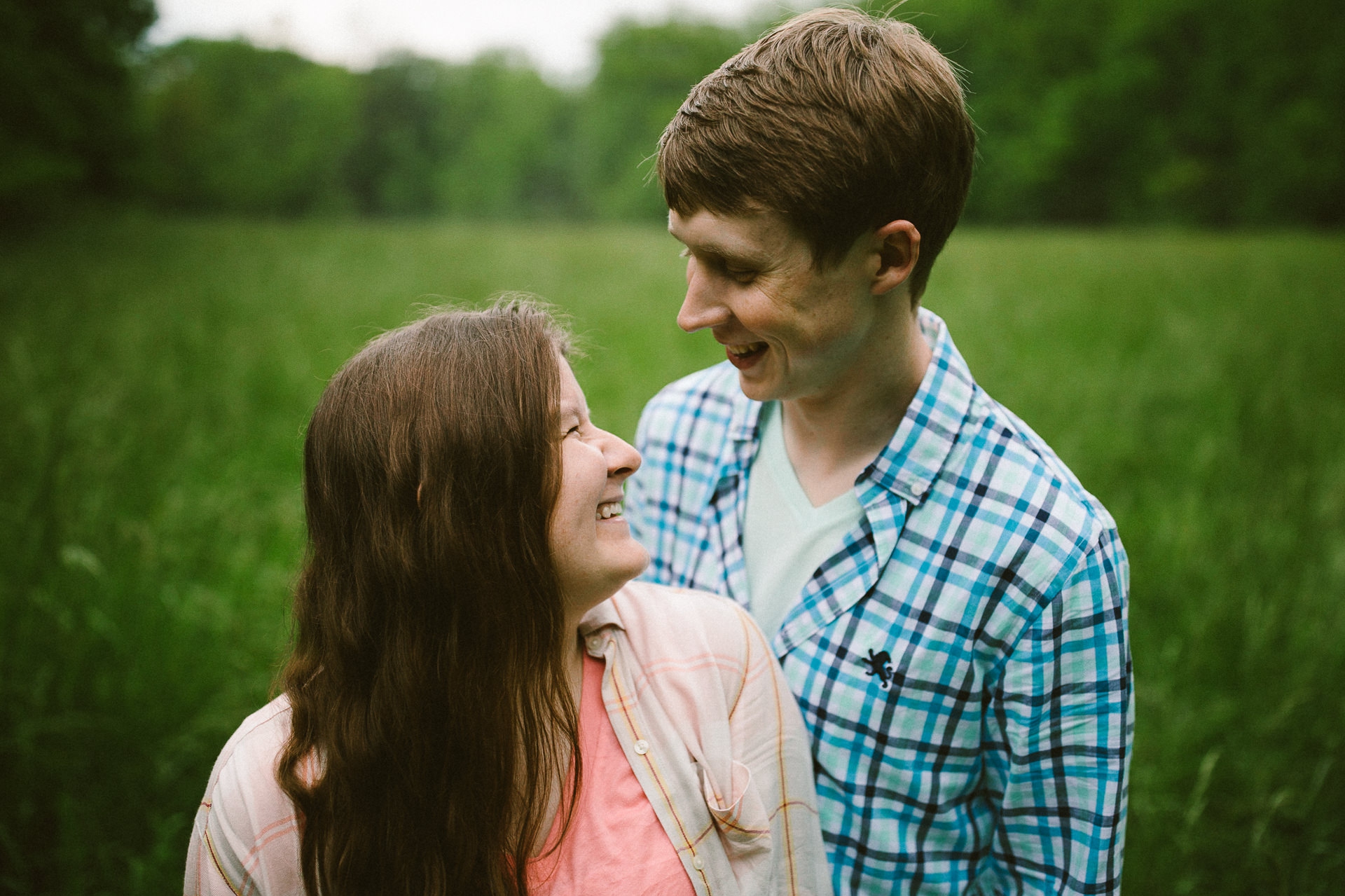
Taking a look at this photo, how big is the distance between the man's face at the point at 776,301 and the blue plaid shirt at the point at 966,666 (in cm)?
21

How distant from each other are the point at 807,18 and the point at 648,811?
1.50m

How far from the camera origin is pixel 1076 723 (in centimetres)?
142

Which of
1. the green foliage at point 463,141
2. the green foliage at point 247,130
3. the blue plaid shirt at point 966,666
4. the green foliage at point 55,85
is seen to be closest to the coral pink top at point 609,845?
the blue plaid shirt at point 966,666

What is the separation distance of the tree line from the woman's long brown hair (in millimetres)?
14069

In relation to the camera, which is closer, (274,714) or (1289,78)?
(274,714)

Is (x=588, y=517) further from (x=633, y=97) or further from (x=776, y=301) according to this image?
(x=633, y=97)

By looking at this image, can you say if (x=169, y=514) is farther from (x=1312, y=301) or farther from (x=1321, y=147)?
(x=1321, y=147)

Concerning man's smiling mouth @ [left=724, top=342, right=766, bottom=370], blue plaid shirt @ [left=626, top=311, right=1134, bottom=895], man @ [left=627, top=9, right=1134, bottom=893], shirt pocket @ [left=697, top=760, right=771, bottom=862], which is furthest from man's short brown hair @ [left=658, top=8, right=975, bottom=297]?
shirt pocket @ [left=697, top=760, right=771, bottom=862]

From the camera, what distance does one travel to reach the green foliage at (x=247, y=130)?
2366cm

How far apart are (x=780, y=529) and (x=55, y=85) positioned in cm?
1313

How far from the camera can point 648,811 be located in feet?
4.50

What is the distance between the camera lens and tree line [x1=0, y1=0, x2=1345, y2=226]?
2175cm

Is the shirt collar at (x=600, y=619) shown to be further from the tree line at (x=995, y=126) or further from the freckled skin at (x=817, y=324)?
the tree line at (x=995, y=126)

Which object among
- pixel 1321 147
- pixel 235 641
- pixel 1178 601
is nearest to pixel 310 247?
pixel 235 641
